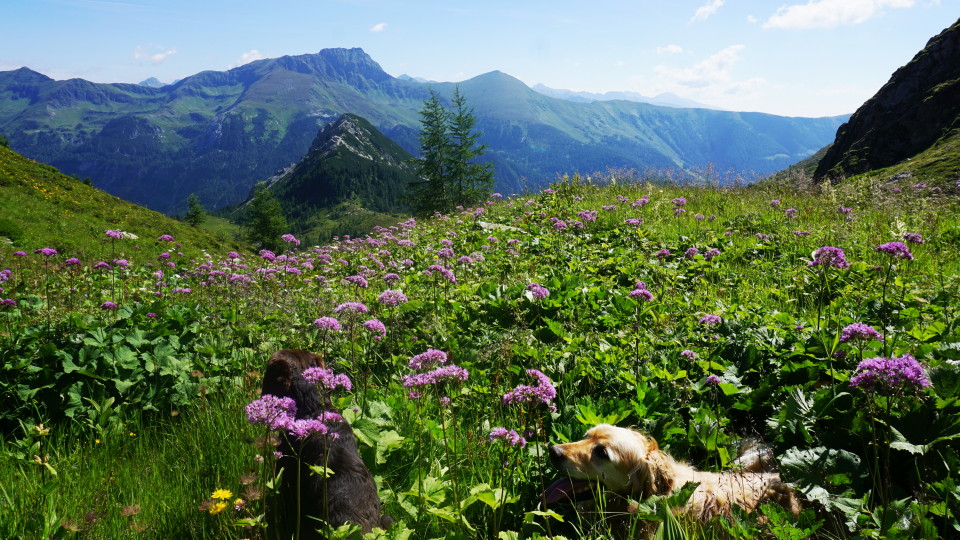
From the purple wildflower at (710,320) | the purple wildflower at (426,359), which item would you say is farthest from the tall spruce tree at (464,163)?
the purple wildflower at (426,359)

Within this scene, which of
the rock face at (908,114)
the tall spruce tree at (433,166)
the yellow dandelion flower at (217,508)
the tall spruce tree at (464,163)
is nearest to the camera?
the yellow dandelion flower at (217,508)

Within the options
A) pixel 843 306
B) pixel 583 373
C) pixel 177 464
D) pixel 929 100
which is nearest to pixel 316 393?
pixel 177 464

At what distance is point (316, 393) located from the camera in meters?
3.11

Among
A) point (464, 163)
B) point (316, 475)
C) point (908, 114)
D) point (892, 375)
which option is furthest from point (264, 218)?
point (908, 114)

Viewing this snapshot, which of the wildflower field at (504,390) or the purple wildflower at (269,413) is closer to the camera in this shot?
the purple wildflower at (269,413)

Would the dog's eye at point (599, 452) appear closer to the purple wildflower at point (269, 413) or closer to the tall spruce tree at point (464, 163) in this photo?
the purple wildflower at point (269, 413)

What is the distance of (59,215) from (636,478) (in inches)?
1632

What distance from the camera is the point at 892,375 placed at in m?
2.29

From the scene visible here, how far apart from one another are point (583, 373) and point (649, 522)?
1.99 metres

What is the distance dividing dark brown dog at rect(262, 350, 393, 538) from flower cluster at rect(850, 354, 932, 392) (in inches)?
106

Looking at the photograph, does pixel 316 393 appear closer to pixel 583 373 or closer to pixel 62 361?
pixel 583 373

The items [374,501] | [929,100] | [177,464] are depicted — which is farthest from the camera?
[929,100]

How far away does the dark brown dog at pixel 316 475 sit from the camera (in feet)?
8.82

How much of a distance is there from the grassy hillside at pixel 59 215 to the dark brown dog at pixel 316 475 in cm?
2163
